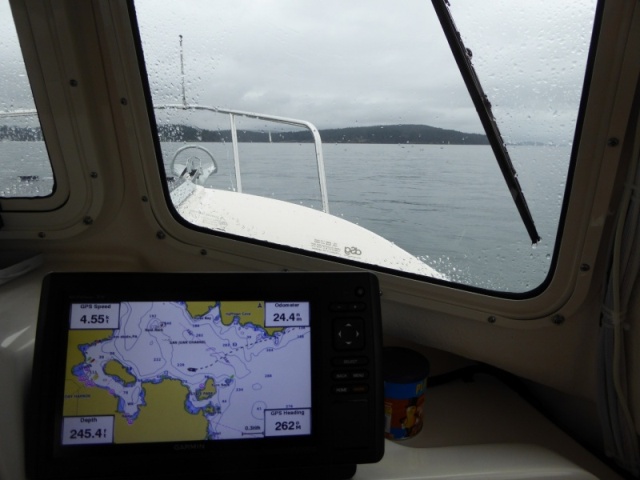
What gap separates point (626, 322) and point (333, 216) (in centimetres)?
65

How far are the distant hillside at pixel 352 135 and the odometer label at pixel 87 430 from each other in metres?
0.64

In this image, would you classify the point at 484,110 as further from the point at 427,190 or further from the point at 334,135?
the point at 334,135

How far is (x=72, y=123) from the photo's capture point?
1.10 metres

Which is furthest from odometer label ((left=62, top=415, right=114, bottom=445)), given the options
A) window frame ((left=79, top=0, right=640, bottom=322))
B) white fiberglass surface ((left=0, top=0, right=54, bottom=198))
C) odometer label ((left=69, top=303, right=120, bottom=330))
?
white fiberglass surface ((left=0, top=0, right=54, bottom=198))

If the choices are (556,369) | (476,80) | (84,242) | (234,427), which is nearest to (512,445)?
(556,369)

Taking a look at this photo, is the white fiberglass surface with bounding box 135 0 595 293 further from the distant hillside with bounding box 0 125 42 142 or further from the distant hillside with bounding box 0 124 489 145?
the distant hillside with bounding box 0 125 42 142

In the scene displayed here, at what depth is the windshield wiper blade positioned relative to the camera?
869 millimetres

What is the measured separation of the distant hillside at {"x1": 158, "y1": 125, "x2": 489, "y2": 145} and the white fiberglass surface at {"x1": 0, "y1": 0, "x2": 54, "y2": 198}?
0.29 meters

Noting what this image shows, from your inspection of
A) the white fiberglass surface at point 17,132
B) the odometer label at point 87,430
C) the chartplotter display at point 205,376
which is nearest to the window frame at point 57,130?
the white fiberglass surface at point 17,132

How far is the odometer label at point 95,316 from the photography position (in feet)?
2.72

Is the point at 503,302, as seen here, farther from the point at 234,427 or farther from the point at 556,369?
the point at 234,427

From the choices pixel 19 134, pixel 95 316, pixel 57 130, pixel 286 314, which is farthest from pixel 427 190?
pixel 19 134

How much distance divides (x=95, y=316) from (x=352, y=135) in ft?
2.05

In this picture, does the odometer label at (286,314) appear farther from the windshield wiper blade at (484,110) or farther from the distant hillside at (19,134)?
the distant hillside at (19,134)
